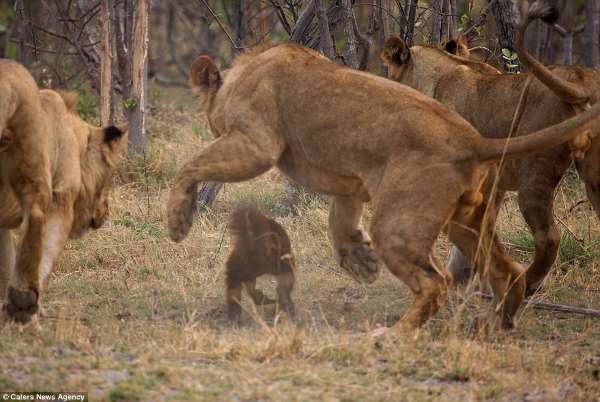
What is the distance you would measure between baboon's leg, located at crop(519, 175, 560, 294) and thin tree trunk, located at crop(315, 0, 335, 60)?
2.06 metres

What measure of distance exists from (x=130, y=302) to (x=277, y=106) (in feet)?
4.46

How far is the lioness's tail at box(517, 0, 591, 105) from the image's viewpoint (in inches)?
199

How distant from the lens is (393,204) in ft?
15.9

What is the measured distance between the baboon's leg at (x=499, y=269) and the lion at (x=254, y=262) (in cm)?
86

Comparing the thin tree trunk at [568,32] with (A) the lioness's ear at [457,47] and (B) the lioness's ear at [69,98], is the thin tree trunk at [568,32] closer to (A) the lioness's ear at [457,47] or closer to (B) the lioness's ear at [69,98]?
(A) the lioness's ear at [457,47]

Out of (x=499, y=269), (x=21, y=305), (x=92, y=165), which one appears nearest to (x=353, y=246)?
(x=499, y=269)

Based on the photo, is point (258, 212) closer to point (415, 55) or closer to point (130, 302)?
point (130, 302)

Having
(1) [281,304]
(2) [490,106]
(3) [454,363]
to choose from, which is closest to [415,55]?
(2) [490,106]

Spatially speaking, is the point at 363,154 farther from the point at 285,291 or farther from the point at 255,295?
the point at 255,295

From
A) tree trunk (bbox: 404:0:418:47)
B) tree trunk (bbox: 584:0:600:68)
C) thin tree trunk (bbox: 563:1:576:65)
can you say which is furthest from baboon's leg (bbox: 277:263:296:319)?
tree trunk (bbox: 584:0:600:68)

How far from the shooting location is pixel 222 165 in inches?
209

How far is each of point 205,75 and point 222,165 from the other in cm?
73

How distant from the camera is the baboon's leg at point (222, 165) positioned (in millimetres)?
5293

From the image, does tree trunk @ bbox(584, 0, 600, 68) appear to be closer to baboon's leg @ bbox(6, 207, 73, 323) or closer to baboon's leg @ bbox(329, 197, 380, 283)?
baboon's leg @ bbox(329, 197, 380, 283)
